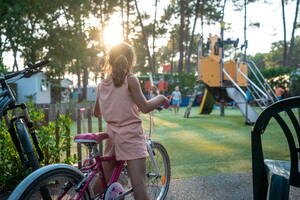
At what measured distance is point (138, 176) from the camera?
8.92 feet

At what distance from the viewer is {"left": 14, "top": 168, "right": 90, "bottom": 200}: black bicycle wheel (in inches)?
76.7

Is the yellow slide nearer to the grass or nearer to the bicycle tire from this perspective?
the grass

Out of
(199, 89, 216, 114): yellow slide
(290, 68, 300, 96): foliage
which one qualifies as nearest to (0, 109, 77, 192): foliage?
(199, 89, 216, 114): yellow slide

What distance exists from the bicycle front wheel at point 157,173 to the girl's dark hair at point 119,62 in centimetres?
99

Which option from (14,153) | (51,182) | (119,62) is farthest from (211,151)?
(51,182)

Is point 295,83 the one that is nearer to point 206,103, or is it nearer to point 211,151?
point 206,103

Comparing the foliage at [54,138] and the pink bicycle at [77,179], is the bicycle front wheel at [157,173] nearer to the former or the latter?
the pink bicycle at [77,179]

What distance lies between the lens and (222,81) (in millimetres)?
16078

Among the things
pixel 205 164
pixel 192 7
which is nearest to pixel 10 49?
pixel 192 7

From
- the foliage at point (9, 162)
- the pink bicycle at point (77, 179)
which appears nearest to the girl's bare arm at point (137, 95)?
the pink bicycle at point (77, 179)

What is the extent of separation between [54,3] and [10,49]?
18.0 ft

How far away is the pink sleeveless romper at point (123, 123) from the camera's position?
2.67 m

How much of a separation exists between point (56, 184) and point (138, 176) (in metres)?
0.66

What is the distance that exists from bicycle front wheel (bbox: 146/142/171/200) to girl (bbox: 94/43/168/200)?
0.71 m
